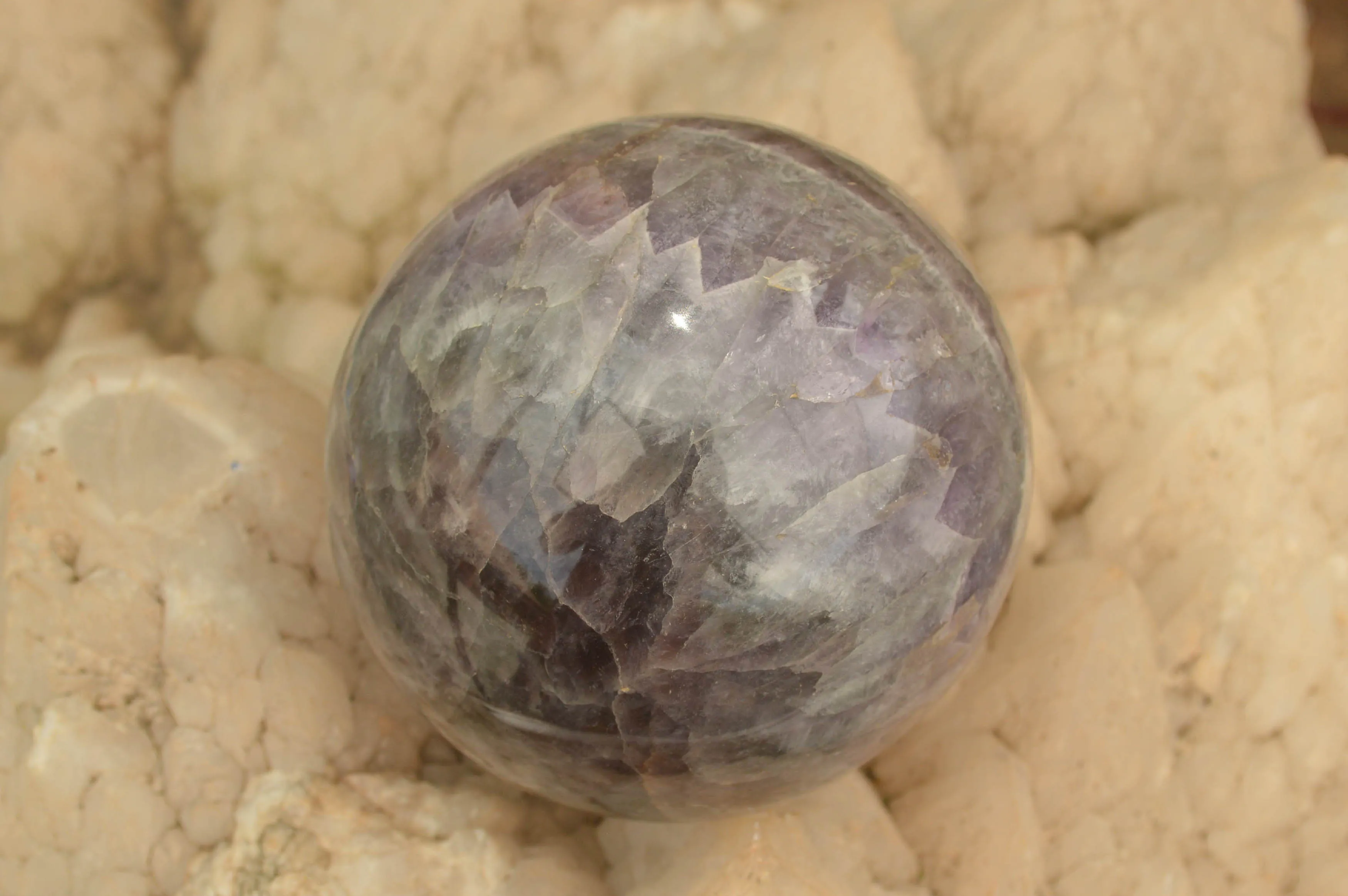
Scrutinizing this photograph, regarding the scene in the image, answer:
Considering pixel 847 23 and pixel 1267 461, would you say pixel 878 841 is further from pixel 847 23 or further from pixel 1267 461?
pixel 847 23

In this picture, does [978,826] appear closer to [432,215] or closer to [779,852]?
[779,852]

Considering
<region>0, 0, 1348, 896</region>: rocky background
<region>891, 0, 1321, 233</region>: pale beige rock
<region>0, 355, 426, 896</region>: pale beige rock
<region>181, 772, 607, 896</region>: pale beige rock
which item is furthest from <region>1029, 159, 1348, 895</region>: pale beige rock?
<region>0, 355, 426, 896</region>: pale beige rock

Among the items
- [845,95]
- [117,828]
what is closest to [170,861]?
[117,828]

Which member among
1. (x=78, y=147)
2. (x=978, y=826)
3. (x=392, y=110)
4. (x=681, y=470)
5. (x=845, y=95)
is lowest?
(x=978, y=826)

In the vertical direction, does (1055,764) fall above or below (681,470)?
below

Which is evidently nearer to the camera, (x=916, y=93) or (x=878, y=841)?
(x=878, y=841)

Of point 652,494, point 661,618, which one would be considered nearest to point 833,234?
point 652,494
